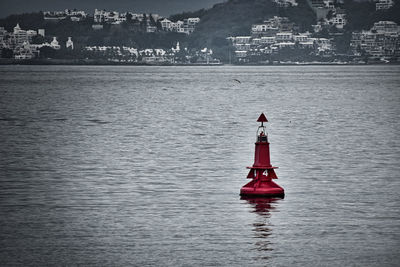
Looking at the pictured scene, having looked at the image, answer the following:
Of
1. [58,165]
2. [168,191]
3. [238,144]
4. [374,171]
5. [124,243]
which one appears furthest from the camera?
[238,144]

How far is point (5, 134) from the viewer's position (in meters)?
38.9

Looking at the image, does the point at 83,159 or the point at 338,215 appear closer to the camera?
the point at 338,215

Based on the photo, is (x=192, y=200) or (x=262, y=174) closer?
(x=262, y=174)

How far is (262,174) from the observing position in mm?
18641

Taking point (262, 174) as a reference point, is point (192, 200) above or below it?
below

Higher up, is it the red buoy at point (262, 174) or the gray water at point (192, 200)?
the red buoy at point (262, 174)

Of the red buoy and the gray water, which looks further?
the red buoy

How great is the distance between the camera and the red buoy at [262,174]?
18.2m

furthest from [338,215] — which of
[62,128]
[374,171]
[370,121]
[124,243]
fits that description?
[370,121]

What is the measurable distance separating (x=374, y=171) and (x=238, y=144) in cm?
979

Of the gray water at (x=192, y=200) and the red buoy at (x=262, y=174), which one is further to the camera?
the red buoy at (x=262, y=174)

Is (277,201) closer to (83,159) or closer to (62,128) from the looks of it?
(83,159)

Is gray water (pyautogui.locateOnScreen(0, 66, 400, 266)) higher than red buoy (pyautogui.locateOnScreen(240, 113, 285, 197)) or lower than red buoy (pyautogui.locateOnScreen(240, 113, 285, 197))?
lower

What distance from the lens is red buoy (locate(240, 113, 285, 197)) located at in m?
18.2
